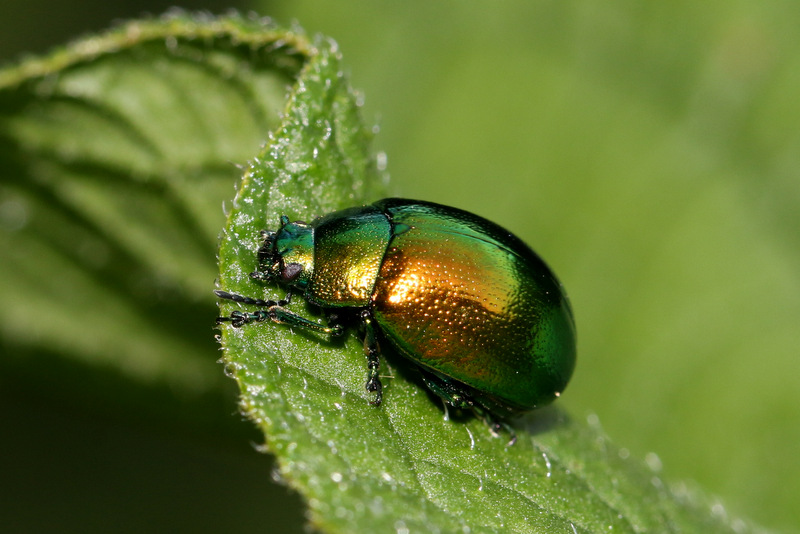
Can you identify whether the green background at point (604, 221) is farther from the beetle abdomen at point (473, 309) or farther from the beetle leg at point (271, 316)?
the beetle abdomen at point (473, 309)

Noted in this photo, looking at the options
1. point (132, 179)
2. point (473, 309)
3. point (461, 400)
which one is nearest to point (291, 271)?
point (473, 309)

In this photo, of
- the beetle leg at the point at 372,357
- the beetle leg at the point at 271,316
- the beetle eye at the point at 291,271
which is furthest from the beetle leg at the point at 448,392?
the beetle eye at the point at 291,271

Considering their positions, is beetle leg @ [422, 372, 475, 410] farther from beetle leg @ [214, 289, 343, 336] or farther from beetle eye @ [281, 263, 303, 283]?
beetle eye @ [281, 263, 303, 283]

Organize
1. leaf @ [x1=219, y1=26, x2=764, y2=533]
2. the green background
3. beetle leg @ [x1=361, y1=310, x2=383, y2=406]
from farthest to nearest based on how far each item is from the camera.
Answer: the green background
beetle leg @ [x1=361, y1=310, x2=383, y2=406]
leaf @ [x1=219, y1=26, x2=764, y2=533]

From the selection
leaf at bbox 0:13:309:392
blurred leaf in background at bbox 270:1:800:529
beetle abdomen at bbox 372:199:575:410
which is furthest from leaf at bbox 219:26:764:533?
blurred leaf in background at bbox 270:1:800:529

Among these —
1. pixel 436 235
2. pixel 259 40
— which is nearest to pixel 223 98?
pixel 259 40

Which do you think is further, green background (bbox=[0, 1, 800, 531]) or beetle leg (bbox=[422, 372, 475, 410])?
green background (bbox=[0, 1, 800, 531])

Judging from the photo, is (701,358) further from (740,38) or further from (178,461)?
(178,461)
